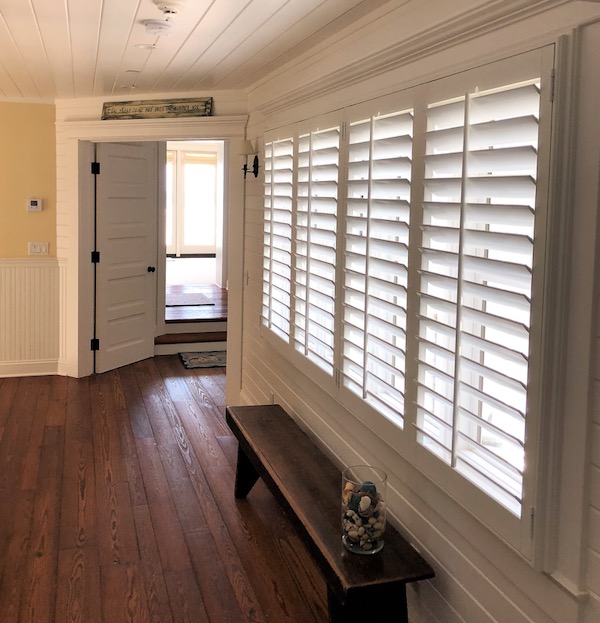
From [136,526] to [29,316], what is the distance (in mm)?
3473

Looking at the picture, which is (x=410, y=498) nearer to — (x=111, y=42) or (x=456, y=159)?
(x=456, y=159)

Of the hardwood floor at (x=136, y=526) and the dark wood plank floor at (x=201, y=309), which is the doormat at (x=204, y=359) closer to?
the dark wood plank floor at (x=201, y=309)

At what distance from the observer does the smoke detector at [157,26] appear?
3.34m

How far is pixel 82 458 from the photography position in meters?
4.61

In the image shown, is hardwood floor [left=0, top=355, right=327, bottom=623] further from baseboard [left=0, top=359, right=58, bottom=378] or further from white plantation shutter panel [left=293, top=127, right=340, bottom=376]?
baseboard [left=0, top=359, right=58, bottom=378]

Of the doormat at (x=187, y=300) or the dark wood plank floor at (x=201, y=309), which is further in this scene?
the doormat at (x=187, y=300)

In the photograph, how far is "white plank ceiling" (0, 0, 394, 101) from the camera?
10.2 ft

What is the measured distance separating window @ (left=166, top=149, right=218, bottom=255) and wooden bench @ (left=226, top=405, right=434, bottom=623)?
39.1 ft

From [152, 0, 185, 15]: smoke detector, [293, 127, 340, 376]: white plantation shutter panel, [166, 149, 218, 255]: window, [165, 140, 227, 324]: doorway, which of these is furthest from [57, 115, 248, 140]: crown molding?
[166, 149, 218, 255]: window

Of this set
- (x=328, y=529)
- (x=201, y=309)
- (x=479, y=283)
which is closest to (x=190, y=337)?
(x=201, y=309)

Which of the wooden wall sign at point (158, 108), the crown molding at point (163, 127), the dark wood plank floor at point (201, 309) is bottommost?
the dark wood plank floor at point (201, 309)

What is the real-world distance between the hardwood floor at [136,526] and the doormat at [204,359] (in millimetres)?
1389

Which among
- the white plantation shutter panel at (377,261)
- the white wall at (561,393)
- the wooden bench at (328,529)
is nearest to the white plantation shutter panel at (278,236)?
the white wall at (561,393)

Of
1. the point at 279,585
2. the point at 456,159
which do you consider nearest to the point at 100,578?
the point at 279,585
